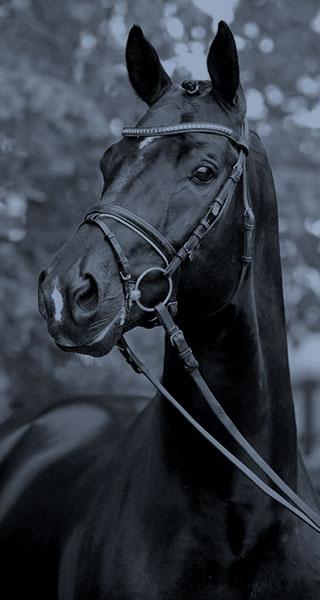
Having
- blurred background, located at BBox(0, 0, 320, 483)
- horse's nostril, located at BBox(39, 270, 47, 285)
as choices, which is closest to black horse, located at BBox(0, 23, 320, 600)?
horse's nostril, located at BBox(39, 270, 47, 285)

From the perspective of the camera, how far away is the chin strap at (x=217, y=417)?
2.65 metres

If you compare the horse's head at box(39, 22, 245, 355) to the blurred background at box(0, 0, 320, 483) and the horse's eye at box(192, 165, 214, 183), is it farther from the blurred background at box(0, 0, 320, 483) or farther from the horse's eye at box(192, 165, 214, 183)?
the blurred background at box(0, 0, 320, 483)

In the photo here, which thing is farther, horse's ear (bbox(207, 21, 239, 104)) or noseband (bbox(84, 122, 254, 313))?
horse's ear (bbox(207, 21, 239, 104))

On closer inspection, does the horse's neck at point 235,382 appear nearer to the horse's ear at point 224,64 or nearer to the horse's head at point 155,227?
the horse's head at point 155,227

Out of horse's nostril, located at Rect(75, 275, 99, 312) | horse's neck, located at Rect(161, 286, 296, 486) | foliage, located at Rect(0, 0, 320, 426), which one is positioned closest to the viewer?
horse's nostril, located at Rect(75, 275, 99, 312)

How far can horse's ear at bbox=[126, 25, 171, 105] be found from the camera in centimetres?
296

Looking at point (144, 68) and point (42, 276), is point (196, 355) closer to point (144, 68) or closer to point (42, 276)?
point (42, 276)

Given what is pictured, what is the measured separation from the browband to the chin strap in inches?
18.7

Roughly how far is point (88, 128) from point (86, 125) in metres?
0.02

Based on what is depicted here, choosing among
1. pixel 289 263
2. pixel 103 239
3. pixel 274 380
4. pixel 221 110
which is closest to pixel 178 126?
pixel 221 110

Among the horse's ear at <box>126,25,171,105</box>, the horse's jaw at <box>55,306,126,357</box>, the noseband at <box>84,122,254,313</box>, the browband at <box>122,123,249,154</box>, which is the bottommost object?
the horse's jaw at <box>55,306,126,357</box>

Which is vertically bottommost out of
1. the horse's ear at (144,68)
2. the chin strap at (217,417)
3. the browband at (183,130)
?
the chin strap at (217,417)

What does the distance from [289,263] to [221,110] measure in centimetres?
250

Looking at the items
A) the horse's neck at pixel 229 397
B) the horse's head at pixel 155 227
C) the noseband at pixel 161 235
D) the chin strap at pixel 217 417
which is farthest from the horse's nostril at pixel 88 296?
the horse's neck at pixel 229 397
